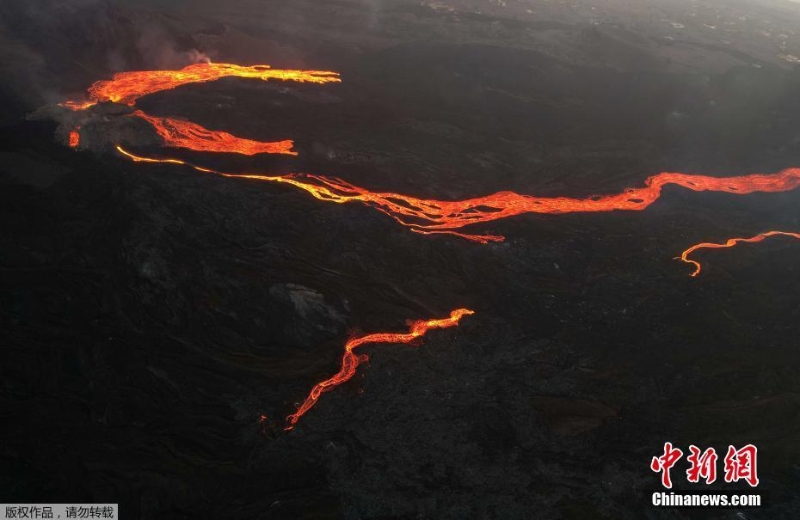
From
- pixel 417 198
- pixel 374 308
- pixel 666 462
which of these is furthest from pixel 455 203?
pixel 666 462

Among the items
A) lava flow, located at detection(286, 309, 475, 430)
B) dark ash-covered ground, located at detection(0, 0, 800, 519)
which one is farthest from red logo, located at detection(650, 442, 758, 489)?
lava flow, located at detection(286, 309, 475, 430)

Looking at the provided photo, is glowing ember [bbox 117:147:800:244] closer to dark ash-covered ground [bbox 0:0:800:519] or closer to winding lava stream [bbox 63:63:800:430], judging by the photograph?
winding lava stream [bbox 63:63:800:430]

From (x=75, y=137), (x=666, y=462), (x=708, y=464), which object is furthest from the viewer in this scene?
(x=75, y=137)

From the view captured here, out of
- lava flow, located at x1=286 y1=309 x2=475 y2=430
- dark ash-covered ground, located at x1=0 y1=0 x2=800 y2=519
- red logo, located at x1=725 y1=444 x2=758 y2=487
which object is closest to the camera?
dark ash-covered ground, located at x1=0 y1=0 x2=800 y2=519

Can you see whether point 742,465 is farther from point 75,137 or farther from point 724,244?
point 75,137

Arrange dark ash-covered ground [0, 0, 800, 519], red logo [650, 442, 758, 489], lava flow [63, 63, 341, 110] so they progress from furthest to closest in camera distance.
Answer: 1. lava flow [63, 63, 341, 110]
2. red logo [650, 442, 758, 489]
3. dark ash-covered ground [0, 0, 800, 519]

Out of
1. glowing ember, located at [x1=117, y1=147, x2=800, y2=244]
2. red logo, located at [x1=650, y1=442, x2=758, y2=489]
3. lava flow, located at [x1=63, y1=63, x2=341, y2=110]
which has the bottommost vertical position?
red logo, located at [x1=650, y1=442, x2=758, y2=489]

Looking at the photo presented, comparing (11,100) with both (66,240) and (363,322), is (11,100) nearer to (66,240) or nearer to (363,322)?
(66,240)
